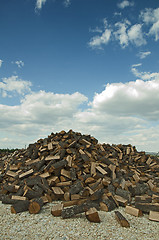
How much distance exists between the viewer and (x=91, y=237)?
3.33 metres

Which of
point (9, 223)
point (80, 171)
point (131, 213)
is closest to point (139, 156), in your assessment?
point (80, 171)

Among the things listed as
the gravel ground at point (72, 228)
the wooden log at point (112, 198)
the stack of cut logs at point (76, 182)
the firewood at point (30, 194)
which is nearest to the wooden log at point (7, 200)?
the stack of cut logs at point (76, 182)

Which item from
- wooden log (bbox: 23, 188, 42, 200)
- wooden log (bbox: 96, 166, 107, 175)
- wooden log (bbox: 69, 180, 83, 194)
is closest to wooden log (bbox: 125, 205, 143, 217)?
wooden log (bbox: 69, 180, 83, 194)

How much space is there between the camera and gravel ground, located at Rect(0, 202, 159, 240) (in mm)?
3387

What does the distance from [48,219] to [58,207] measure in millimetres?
314

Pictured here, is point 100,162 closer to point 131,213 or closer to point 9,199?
point 131,213

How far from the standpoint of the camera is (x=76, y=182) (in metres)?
5.32

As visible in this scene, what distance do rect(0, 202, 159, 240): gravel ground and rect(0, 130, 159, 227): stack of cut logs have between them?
140mm

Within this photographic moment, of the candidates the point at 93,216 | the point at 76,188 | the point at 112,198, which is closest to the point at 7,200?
the point at 76,188

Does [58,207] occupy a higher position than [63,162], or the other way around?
[63,162]

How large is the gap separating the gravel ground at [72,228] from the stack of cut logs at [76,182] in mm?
140

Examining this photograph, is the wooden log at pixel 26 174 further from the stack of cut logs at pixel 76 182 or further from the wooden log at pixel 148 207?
the wooden log at pixel 148 207

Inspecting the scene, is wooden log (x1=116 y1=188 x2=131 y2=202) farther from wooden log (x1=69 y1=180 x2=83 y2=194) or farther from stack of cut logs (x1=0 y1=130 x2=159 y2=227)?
wooden log (x1=69 y1=180 x2=83 y2=194)

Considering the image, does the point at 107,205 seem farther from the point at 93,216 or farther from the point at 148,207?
the point at 148,207
